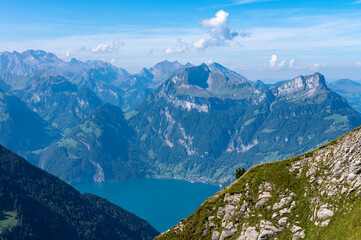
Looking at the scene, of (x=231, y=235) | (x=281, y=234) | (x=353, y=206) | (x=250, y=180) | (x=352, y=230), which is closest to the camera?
(x=352, y=230)

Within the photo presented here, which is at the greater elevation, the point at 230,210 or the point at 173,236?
the point at 230,210

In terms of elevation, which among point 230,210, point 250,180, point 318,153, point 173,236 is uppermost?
point 318,153

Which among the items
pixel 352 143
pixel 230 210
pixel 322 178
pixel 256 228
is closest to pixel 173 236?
pixel 230 210

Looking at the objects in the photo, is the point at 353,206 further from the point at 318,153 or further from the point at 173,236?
the point at 173,236

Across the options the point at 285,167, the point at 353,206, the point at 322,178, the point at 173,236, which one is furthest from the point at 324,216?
the point at 173,236

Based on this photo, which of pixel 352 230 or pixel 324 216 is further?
pixel 324 216

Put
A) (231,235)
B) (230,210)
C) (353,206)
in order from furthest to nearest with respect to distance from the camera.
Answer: (230,210)
(231,235)
(353,206)
